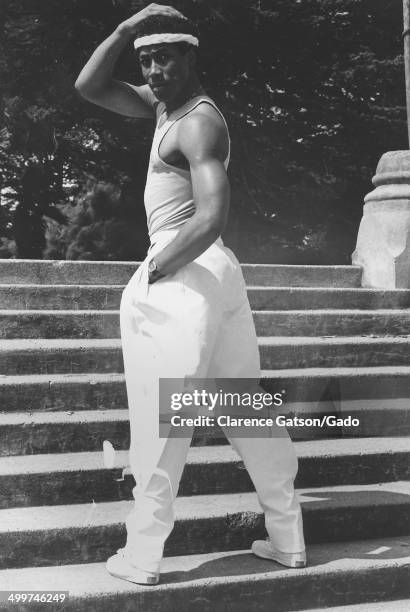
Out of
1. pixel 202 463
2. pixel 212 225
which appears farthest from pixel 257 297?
pixel 212 225

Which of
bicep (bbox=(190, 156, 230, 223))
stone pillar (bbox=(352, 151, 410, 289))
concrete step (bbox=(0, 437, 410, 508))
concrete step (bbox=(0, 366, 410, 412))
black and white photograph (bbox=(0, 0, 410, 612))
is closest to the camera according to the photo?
bicep (bbox=(190, 156, 230, 223))

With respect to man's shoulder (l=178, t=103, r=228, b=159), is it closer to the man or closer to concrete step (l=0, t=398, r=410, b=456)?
the man

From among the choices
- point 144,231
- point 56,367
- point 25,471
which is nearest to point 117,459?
point 25,471

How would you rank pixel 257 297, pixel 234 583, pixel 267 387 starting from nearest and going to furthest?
pixel 234 583
pixel 267 387
pixel 257 297

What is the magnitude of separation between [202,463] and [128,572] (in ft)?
2.67

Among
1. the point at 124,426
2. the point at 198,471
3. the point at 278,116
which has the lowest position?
the point at 198,471

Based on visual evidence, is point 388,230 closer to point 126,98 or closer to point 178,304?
point 126,98

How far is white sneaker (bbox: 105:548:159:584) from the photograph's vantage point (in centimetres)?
282

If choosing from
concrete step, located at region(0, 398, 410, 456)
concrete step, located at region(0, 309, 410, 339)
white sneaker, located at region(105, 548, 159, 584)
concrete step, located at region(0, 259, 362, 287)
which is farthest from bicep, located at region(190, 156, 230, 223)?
concrete step, located at region(0, 259, 362, 287)

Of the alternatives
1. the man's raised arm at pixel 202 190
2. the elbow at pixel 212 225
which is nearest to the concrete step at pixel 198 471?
the man's raised arm at pixel 202 190

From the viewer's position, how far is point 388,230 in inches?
A: 239

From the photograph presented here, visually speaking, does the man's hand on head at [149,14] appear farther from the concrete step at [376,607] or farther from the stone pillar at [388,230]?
the stone pillar at [388,230]
